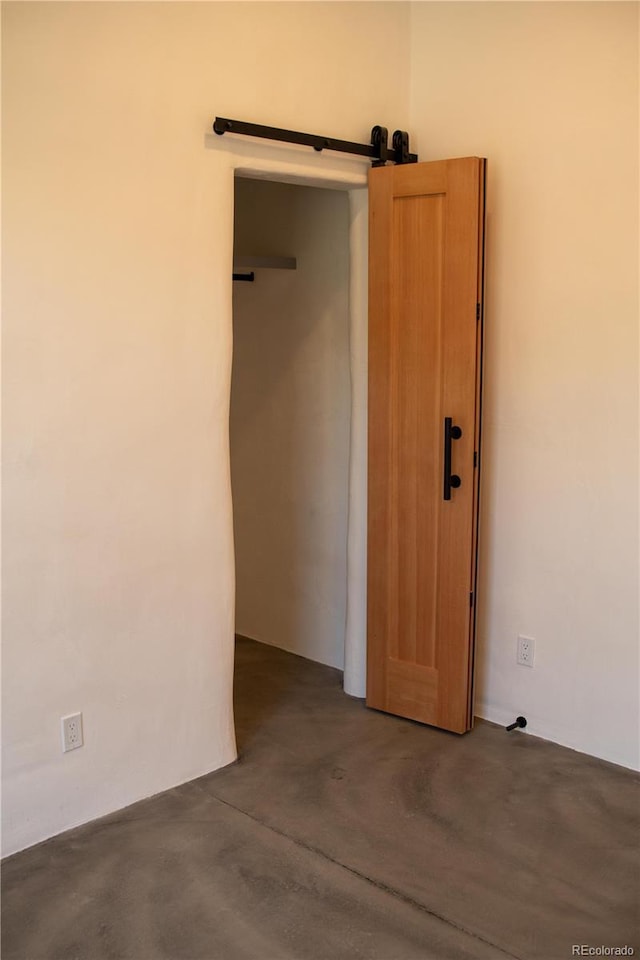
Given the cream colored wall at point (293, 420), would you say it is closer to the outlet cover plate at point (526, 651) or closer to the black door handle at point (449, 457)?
the black door handle at point (449, 457)

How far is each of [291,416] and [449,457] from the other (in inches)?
46.5

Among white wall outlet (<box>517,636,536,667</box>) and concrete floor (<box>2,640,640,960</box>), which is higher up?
white wall outlet (<box>517,636,536,667</box>)

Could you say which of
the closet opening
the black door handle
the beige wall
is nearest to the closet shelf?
the closet opening

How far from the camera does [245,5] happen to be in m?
3.10

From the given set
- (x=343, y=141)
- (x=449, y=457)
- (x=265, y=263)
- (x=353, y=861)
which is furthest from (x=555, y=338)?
(x=353, y=861)

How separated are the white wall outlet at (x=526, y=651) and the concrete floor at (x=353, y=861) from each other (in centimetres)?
29

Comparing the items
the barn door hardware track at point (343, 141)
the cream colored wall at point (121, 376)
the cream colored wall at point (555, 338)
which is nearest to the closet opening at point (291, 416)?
the barn door hardware track at point (343, 141)

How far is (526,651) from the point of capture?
3.61 m

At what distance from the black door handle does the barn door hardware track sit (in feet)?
3.51

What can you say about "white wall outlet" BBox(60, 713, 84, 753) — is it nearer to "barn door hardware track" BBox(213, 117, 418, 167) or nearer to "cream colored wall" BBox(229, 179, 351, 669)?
"cream colored wall" BBox(229, 179, 351, 669)

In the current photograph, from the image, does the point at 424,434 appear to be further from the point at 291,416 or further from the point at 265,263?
the point at 265,263

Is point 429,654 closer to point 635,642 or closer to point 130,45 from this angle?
point 635,642

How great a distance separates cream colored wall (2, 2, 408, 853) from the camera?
2.67m

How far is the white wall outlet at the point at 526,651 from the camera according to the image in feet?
11.8
